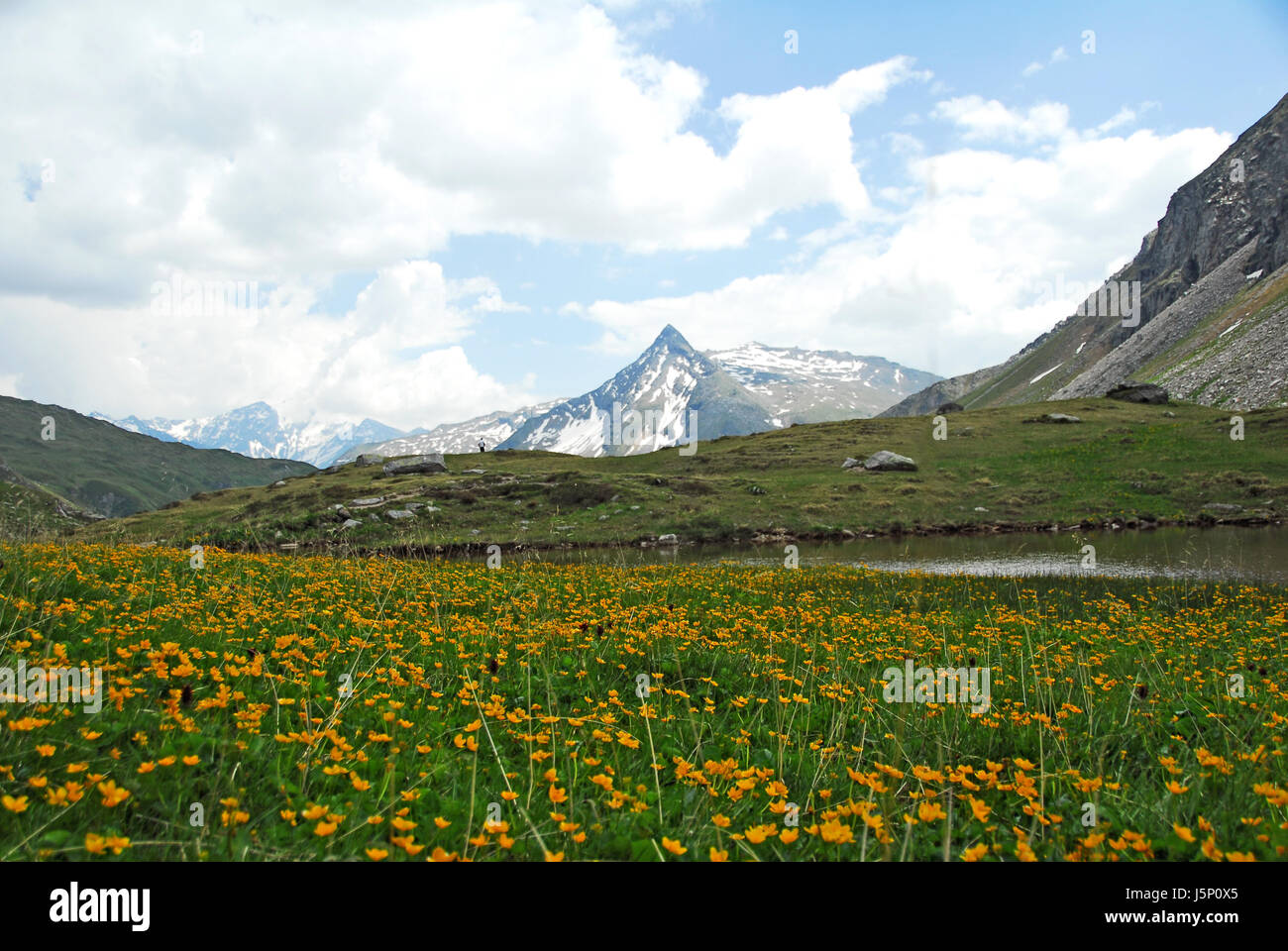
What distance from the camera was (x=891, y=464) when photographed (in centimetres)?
5638

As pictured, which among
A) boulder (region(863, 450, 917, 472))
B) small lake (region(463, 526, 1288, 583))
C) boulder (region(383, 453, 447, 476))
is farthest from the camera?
boulder (region(383, 453, 447, 476))

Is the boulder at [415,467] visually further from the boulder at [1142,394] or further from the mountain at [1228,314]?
the mountain at [1228,314]

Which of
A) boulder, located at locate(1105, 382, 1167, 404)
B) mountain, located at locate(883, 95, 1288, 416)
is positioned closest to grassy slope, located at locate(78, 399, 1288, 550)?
boulder, located at locate(1105, 382, 1167, 404)

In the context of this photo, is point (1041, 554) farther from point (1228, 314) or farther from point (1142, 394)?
point (1228, 314)

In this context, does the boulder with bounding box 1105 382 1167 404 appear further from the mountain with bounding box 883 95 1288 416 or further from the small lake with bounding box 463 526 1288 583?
the small lake with bounding box 463 526 1288 583

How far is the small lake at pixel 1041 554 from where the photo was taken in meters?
22.2

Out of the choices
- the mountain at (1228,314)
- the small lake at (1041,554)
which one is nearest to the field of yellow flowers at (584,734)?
the small lake at (1041,554)

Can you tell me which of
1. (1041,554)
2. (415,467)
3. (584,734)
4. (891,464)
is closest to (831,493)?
(891,464)

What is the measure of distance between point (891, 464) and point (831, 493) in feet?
34.9

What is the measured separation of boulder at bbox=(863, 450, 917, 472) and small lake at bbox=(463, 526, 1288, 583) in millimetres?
18449

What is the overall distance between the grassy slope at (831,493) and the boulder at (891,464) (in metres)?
1.51

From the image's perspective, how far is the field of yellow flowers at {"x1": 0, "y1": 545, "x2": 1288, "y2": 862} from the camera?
3576 mm
